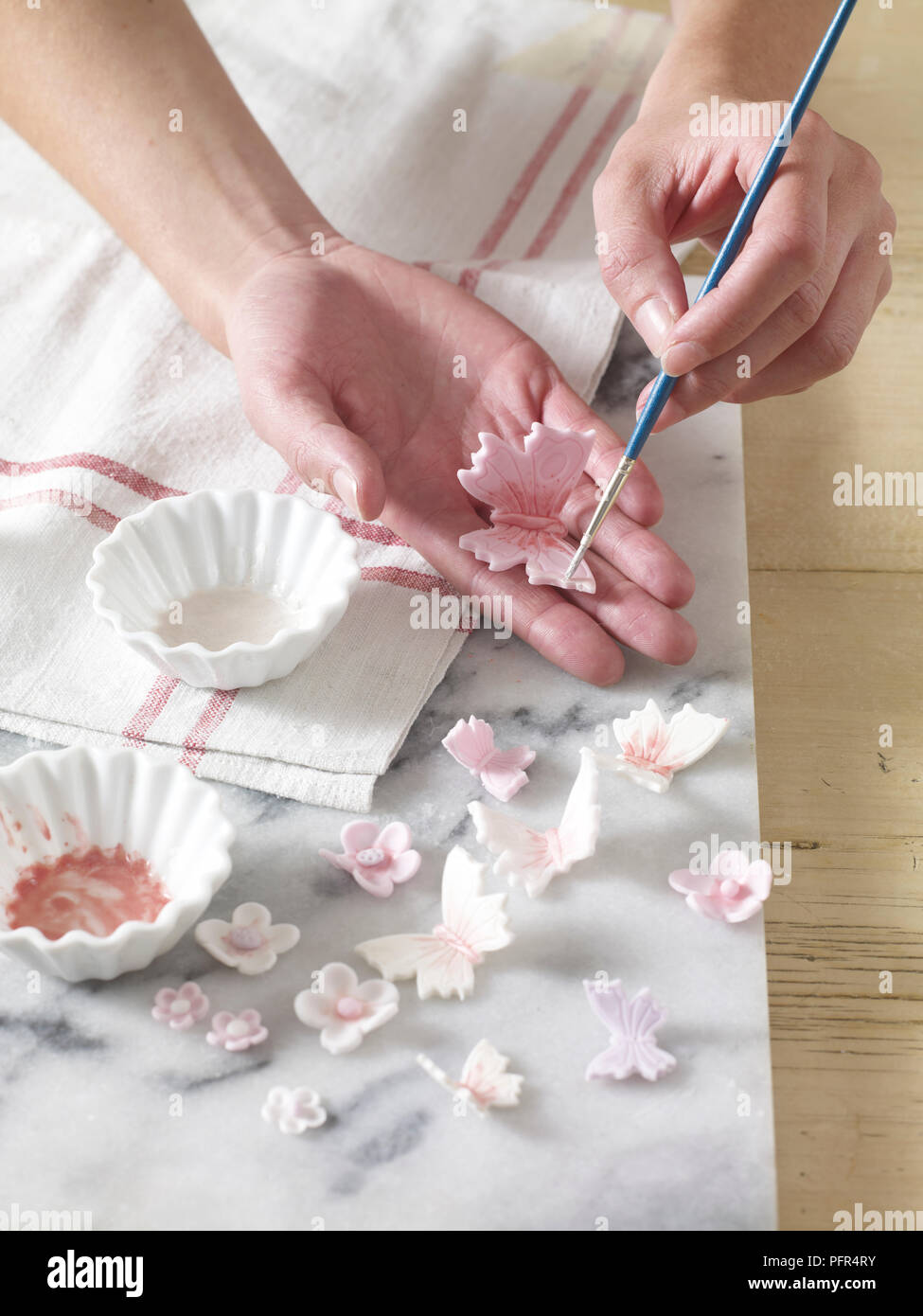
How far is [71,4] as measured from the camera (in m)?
1.53

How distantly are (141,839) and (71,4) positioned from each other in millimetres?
1092

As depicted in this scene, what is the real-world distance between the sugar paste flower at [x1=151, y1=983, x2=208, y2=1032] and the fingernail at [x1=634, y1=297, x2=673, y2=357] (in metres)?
0.69

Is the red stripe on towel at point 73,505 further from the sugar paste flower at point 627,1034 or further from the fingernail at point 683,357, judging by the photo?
the sugar paste flower at point 627,1034

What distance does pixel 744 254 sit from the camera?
1.12m

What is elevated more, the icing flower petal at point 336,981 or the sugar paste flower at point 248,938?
the sugar paste flower at point 248,938

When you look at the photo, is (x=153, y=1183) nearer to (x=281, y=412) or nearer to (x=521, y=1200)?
(x=521, y=1200)

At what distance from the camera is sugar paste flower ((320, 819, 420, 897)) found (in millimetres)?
1026

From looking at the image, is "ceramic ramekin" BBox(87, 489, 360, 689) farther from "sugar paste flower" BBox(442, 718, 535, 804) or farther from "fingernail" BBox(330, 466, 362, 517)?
"sugar paste flower" BBox(442, 718, 535, 804)

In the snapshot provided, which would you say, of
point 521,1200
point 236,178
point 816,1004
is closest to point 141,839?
point 521,1200

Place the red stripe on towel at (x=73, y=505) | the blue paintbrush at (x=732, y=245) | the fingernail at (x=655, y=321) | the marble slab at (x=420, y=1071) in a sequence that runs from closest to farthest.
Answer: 1. the marble slab at (x=420, y=1071)
2. the blue paintbrush at (x=732, y=245)
3. the fingernail at (x=655, y=321)
4. the red stripe on towel at (x=73, y=505)

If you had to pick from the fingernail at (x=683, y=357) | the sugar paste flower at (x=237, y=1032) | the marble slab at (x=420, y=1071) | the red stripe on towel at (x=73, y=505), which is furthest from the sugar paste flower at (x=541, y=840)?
the red stripe on towel at (x=73, y=505)

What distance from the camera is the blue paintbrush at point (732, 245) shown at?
1060mm

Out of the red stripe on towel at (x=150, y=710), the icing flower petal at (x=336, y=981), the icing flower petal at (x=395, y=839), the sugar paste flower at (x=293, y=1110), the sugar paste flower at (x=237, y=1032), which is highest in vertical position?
the red stripe on towel at (x=150, y=710)

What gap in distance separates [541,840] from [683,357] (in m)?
0.45
